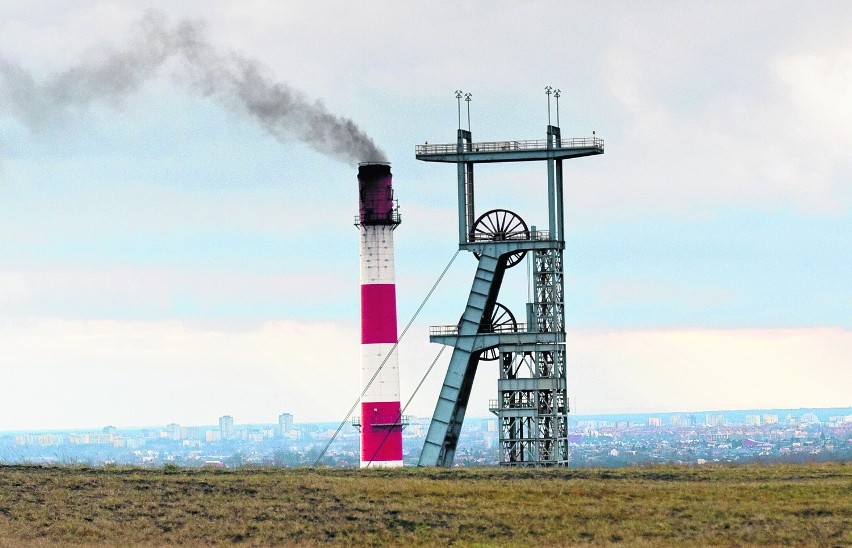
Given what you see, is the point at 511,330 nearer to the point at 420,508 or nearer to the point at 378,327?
the point at 378,327

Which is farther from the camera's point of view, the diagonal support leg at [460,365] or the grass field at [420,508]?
the diagonal support leg at [460,365]

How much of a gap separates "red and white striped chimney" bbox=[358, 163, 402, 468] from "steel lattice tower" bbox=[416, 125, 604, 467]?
228 cm

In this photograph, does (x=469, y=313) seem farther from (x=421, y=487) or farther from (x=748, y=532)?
(x=748, y=532)

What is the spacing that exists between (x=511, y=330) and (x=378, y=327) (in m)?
6.51

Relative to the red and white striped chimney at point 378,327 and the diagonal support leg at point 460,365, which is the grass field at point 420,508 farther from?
the red and white striped chimney at point 378,327

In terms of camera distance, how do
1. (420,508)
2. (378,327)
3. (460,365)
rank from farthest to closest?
(378,327) < (460,365) < (420,508)

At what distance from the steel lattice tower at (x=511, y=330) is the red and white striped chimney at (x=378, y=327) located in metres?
2.28

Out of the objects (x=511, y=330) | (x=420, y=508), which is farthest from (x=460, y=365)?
(x=420, y=508)

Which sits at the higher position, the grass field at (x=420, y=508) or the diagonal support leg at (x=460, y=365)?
the diagonal support leg at (x=460, y=365)

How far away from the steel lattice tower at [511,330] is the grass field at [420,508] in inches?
804

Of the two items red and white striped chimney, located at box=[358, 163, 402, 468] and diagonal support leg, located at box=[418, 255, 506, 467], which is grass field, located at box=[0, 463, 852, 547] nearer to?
diagonal support leg, located at box=[418, 255, 506, 467]

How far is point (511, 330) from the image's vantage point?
90438 millimetres

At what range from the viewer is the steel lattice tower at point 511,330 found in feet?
292

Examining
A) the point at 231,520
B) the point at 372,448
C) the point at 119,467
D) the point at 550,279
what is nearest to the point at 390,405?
the point at 372,448
